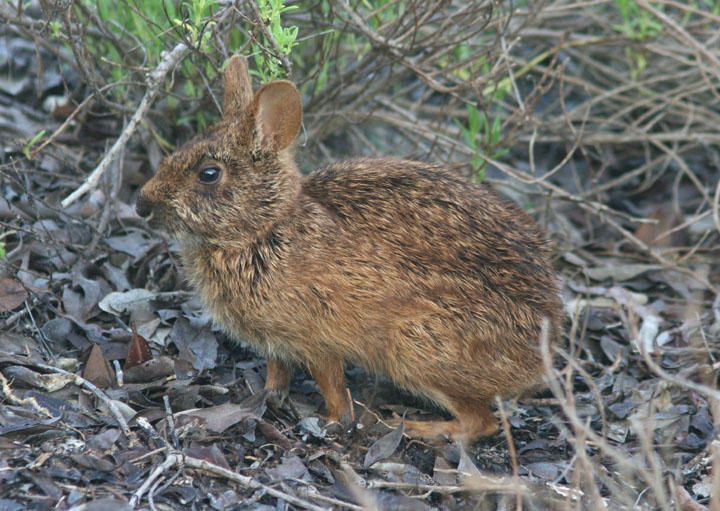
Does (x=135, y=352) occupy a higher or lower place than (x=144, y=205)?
lower

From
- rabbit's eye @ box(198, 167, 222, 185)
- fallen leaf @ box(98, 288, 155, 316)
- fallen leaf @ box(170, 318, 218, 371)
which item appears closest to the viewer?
rabbit's eye @ box(198, 167, 222, 185)

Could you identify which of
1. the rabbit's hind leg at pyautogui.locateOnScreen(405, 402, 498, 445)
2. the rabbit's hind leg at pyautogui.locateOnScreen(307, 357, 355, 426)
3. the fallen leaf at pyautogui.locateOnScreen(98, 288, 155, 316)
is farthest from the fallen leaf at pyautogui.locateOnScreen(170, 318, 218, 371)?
the rabbit's hind leg at pyautogui.locateOnScreen(405, 402, 498, 445)

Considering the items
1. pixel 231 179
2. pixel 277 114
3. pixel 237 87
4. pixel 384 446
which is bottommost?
pixel 384 446

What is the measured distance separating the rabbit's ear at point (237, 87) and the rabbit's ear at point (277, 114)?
20 centimetres

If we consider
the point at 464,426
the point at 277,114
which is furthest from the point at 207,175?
the point at 464,426

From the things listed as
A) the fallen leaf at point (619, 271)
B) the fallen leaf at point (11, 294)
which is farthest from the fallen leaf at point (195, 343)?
the fallen leaf at point (619, 271)

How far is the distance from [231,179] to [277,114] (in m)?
0.47

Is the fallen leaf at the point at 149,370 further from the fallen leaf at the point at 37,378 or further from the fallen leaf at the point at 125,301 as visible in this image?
the fallen leaf at the point at 125,301

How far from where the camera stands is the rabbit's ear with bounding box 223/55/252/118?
4.91 meters

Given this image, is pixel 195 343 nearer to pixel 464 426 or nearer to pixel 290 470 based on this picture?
pixel 290 470

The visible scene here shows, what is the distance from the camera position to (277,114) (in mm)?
4789

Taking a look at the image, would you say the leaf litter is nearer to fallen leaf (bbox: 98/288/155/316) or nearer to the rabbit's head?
fallen leaf (bbox: 98/288/155/316)

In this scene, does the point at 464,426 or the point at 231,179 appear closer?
the point at 231,179

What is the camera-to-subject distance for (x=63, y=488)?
3.78 m
